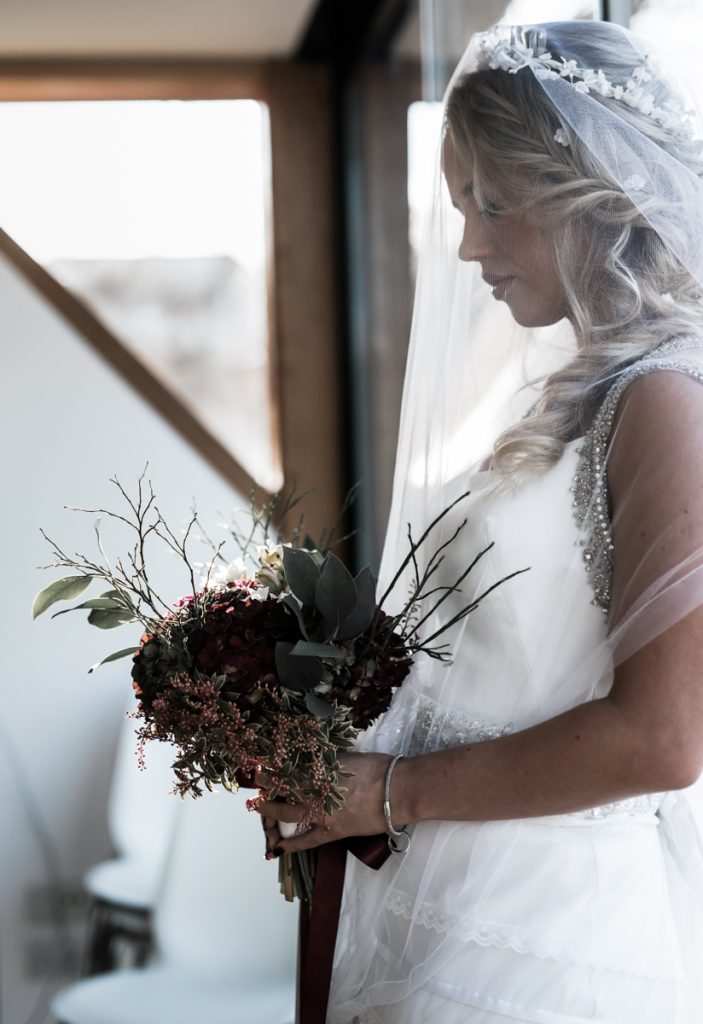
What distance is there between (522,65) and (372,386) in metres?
1.76

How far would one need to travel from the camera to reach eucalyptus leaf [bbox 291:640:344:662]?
946mm

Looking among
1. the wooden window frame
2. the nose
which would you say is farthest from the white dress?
the wooden window frame

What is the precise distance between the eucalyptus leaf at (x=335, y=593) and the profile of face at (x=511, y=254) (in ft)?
1.05

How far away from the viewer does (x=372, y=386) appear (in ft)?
9.10

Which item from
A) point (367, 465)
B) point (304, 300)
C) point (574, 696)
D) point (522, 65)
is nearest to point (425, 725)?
point (574, 696)

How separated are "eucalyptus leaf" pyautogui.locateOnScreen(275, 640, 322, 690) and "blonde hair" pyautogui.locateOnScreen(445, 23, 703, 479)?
0.27m

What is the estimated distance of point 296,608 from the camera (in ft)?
3.29

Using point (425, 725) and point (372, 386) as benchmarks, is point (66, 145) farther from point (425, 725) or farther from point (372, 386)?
point (425, 725)

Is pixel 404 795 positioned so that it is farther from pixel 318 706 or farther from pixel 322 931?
pixel 322 931

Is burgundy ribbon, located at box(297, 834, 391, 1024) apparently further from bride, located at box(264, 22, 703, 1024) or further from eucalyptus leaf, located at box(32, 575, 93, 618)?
eucalyptus leaf, located at box(32, 575, 93, 618)

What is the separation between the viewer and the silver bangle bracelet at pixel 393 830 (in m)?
1.01

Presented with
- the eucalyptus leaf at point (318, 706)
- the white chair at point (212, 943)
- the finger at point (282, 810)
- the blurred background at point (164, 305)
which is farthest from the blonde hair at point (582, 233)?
the white chair at point (212, 943)

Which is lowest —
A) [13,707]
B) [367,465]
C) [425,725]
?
[425,725]

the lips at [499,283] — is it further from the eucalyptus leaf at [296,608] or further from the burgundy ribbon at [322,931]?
the burgundy ribbon at [322,931]
